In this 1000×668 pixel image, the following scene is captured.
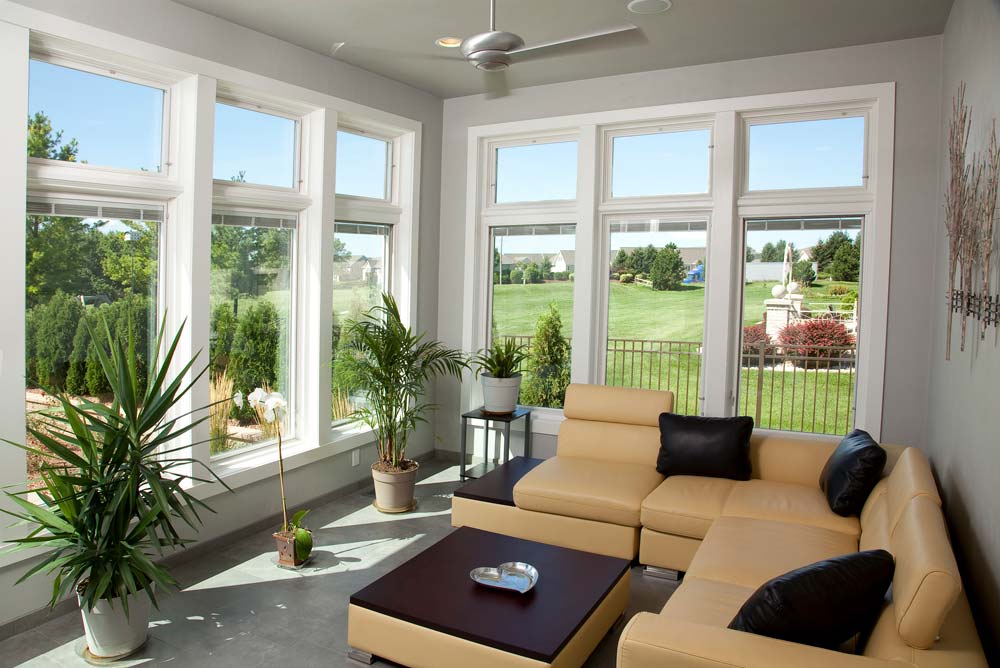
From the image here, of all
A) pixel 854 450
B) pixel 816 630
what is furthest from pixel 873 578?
pixel 854 450

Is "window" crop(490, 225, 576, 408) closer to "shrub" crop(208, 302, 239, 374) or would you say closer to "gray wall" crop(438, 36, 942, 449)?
"gray wall" crop(438, 36, 942, 449)

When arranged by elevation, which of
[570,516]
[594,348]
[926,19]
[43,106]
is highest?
[926,19]

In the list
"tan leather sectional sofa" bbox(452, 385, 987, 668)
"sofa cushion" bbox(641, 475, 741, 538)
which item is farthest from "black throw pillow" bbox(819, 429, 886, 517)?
"sofa cushion" bbox(641, 475, 741, 538)

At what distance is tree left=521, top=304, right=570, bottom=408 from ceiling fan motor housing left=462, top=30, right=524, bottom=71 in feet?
8.88

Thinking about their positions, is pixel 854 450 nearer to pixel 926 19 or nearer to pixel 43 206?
pixel 926 19

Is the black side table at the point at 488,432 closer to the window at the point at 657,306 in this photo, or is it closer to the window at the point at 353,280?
the window at the point at 657,306

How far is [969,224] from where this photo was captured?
2.93m

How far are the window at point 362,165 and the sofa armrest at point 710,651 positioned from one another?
389 cm

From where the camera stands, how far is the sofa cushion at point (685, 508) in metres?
3.65

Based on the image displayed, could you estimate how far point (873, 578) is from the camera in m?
2.08

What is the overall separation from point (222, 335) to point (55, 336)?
3.22 ft

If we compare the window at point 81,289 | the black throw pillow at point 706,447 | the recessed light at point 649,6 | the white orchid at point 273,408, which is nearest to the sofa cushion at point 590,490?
the black throw pillow at point 706,447

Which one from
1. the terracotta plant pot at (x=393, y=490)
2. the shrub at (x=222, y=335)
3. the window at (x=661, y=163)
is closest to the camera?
the shrub at (x=222, y=335)

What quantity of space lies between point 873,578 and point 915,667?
0.95 ft
